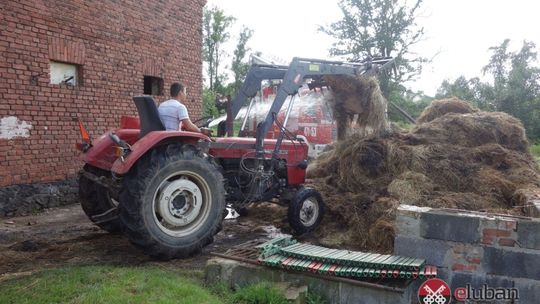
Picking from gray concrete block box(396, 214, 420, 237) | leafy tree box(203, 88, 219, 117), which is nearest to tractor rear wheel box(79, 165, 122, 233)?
gray concrete block box(396, 214, 420, 237)

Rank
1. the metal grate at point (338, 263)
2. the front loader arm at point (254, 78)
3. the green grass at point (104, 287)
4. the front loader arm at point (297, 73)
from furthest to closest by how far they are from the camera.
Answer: the front loader arm at point (254, 78) → the front loader arm at point (297, 73) → the metal grate at point (338, 263) → the green grass at point (104, 287)

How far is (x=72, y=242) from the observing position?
5250mm

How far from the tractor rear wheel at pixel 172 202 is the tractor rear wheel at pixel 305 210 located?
56.6 inches

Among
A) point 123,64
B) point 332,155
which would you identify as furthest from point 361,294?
point 123,64

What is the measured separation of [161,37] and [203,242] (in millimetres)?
6410

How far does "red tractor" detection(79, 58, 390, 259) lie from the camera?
4250 mm

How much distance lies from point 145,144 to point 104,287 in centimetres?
141

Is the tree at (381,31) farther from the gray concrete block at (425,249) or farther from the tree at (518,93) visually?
the gray concrete block at (425,249)

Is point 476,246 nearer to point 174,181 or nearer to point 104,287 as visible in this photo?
point 174,181

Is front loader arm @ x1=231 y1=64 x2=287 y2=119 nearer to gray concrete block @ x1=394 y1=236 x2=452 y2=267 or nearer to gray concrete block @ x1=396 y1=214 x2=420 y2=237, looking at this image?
gray concrete block @ x1=396 y1=214 x2=420 y2=237

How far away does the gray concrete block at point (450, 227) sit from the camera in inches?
146

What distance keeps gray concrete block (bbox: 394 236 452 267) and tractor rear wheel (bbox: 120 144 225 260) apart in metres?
1.90

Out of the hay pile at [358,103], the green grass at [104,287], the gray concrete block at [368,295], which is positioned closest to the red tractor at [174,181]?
the green grass at [104,287]

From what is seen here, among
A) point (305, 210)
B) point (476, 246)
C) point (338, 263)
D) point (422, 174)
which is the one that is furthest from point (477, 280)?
point (305, 210)
